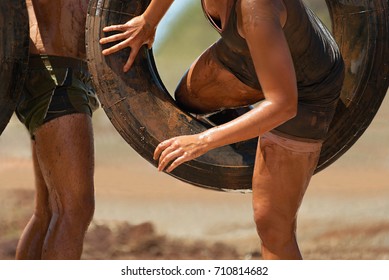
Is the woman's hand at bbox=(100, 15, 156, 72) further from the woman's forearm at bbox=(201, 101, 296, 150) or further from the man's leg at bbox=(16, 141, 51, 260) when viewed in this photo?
the man's leg at bbox=(16, 141, 51, 260)

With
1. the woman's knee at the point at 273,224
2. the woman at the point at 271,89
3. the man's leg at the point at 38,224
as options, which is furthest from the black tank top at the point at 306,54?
the man's leg at the point at 38,224

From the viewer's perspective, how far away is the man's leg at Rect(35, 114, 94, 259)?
417cm

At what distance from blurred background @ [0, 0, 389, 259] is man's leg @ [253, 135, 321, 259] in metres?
3.46

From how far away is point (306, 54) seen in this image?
3.74 metres

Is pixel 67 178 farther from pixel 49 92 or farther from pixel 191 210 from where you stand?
pixel 191 210

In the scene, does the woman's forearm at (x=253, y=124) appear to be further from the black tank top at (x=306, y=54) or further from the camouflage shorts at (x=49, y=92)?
the camouflage shorts at (x=49, y=92)

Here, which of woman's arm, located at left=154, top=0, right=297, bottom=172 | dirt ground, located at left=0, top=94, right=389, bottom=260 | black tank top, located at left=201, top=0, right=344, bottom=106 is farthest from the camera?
dirt ground, located at left=0, top=94, right=389, bottom=260

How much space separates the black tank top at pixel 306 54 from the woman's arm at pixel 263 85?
140 mm

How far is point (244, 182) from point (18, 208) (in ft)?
16.5

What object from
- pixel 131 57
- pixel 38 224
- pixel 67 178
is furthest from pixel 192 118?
pixel 38 224

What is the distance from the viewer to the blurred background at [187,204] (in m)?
7.98

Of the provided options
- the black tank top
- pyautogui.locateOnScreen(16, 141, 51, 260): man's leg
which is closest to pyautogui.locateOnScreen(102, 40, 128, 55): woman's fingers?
the black tank top

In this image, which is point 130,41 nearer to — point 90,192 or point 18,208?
point 90,192

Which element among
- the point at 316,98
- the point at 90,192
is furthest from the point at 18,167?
the point at 316,98
